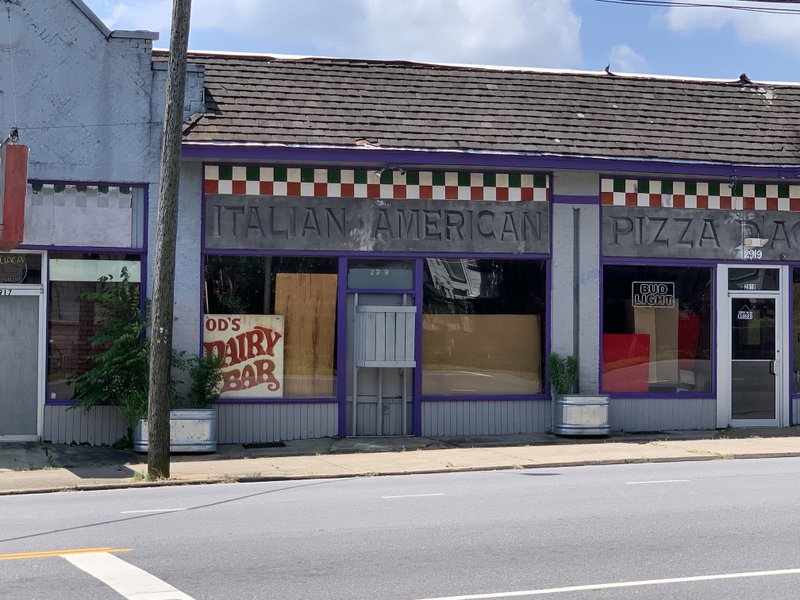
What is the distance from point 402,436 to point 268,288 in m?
3.02

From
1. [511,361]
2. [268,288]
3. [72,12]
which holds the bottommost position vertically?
[511,361]

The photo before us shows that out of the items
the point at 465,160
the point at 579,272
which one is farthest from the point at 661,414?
the point at 465,160

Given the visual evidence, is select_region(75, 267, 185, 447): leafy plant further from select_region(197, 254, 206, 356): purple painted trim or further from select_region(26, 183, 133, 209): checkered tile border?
select_region(26, 183, 133, 209): checkered tile border

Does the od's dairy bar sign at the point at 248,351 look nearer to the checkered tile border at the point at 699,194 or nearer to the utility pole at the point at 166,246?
the utility pole at the point at 166,246

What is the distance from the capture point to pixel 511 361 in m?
17.0

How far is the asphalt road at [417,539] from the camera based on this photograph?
22.9 ft

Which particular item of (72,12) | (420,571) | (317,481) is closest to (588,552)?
(420,571)

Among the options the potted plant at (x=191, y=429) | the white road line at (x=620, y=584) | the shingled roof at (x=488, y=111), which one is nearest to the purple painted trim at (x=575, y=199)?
the shingled roof at (x=488, y=111)

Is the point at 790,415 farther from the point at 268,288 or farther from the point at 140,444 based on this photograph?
the point at 140,444

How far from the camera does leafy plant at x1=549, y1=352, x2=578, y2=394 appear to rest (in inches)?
656

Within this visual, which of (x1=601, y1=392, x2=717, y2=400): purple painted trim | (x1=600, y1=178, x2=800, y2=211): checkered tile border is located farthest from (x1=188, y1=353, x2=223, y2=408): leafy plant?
(x1=600, y1=178, x2=800, y2=211): checkered tile border

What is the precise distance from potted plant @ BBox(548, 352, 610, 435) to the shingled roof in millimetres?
3243

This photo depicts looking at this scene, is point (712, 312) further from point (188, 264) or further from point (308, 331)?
point (188, 264)

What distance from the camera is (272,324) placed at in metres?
16.1
